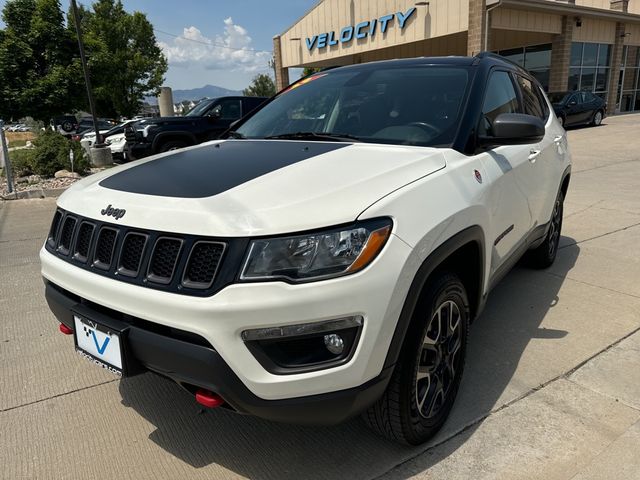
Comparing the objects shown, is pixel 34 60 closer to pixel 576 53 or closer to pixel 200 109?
pixel 200 109

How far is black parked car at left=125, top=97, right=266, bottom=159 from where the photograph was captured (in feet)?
34.9

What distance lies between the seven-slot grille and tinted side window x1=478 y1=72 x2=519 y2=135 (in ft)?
5.49

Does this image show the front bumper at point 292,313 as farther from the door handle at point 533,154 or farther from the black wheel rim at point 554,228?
the black wheel rim at point 554,228

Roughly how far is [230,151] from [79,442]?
1609mm

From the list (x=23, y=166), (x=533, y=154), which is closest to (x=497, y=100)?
(x=533, y=154)

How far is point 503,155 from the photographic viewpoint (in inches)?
114

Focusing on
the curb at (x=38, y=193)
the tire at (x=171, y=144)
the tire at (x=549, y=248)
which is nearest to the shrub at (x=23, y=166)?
the curb at (x=38, y=193)

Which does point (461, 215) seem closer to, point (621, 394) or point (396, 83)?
point (396, 83)

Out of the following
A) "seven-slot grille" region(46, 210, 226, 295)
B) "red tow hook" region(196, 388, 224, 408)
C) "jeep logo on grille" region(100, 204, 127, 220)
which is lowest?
"red tow hook" region(196, 388, 224, 408)

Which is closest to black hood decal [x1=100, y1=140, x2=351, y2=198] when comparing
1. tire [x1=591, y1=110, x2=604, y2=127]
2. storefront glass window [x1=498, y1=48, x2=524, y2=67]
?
tire [x1=591, y1=110, x2=604, y2=127]

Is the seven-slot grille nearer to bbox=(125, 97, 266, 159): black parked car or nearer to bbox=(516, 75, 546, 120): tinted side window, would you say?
bbox=(516, 75, 546, 120): tinted side window

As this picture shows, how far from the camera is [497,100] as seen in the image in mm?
3133

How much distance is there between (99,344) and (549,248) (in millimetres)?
3784

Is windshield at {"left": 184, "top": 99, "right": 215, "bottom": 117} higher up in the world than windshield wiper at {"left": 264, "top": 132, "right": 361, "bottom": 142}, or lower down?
lower down
